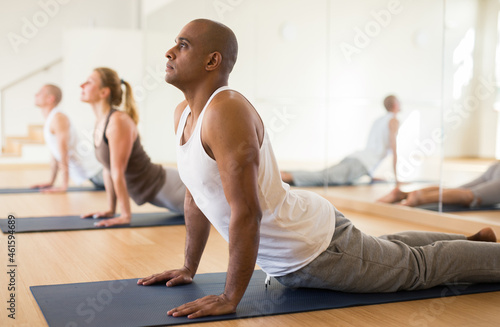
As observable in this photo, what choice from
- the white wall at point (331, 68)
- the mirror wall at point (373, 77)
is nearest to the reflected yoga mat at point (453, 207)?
the mirror wall at point (373, 77)

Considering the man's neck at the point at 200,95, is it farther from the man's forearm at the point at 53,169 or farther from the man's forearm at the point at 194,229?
the man's forearm at the point at 53,169

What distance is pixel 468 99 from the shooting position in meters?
3.09

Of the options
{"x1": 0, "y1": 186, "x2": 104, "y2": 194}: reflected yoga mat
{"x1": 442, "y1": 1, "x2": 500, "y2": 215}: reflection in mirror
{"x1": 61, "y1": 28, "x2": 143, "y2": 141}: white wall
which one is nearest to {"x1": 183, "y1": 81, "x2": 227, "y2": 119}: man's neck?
{"x1": 442, "y1": 1, "x2": 500, "y2": 215}: reflection in mirror

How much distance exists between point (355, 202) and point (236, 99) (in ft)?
9.07

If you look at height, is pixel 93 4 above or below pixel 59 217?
above

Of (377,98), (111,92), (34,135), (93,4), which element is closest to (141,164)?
(111,92)

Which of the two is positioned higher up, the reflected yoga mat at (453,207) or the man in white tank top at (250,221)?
the man in white tank top at (250,221)

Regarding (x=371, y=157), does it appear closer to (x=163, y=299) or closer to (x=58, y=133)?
(x=58, y=133)

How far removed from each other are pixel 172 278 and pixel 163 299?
180mm

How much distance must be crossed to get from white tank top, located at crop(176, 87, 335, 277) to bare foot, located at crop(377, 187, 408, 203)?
210cm

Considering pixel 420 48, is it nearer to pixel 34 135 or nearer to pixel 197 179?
pixel 197 179

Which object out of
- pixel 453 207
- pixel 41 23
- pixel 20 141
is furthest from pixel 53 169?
pixel 41 23

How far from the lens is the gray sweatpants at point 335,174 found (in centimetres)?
410

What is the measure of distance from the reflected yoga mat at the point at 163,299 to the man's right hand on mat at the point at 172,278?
2cm
